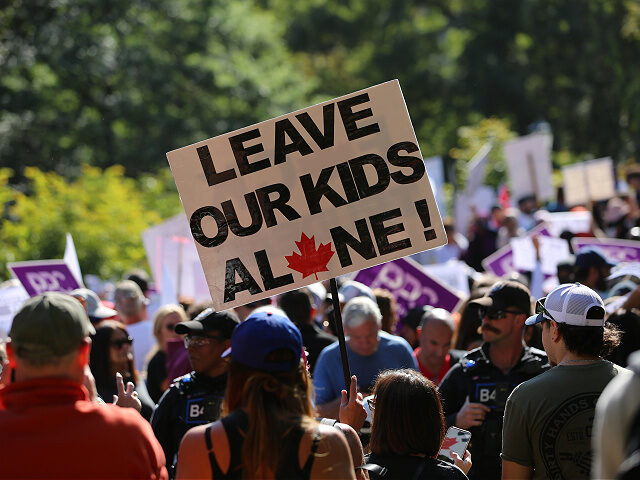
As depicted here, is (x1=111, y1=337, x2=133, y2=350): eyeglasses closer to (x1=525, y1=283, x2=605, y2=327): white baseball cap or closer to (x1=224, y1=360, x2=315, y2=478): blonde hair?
(x1=525, y1=283, x2=605, y2=327): white baseball cap

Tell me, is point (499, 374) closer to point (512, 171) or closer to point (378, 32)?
point (512, 171)

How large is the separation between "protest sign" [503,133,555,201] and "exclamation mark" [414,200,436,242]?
12006 mm

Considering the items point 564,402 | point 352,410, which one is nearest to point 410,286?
point 352,410

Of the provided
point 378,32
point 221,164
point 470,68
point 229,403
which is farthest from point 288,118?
point 378,32

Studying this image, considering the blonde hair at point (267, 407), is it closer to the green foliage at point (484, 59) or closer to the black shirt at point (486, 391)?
the black shirt at point (486, 391)

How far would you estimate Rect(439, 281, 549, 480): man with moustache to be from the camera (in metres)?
5.58

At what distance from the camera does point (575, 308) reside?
451cm

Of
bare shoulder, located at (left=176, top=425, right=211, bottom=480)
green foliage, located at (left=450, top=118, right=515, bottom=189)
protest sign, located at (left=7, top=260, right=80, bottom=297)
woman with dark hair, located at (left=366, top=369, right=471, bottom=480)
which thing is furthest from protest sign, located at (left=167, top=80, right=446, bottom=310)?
green foliage, located at (left=450, top=118, right=515, bottom=189)

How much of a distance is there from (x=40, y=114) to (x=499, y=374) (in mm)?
26344

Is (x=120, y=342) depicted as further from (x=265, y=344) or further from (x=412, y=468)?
(x=265, y=344)

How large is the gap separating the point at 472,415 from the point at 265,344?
232 cm

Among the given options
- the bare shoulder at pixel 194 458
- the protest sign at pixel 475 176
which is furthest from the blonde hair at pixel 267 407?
the protest sign at pixel 475 176

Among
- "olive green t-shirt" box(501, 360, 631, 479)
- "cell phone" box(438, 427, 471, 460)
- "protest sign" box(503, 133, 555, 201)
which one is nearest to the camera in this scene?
"olive green t-shirt" box(501, 360, 631, 479)

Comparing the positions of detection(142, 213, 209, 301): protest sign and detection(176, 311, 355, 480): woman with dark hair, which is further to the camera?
detection(142, 213, 209, 301): protest sign
